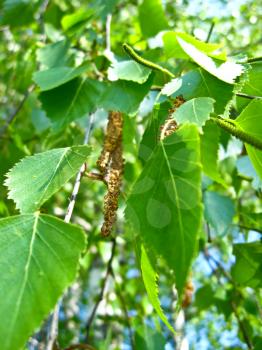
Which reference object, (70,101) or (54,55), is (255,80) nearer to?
(70,101)

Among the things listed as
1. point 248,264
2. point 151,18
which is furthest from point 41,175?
point 151,18

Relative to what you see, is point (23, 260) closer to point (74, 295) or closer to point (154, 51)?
point (154, 51)

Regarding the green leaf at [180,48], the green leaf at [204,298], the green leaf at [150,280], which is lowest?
the green leaf at [204,298]

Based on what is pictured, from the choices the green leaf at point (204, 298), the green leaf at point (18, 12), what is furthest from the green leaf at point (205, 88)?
the green leaf at point (204, 298)

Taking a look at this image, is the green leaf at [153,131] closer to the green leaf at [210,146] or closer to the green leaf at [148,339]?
the green leaf at [210,146]

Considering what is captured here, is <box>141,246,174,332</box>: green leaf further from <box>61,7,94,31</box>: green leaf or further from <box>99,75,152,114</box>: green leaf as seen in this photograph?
<box>61,7,94,31</box>: green leaf

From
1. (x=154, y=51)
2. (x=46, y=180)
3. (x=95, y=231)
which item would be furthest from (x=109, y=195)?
(x=95, y=231)
